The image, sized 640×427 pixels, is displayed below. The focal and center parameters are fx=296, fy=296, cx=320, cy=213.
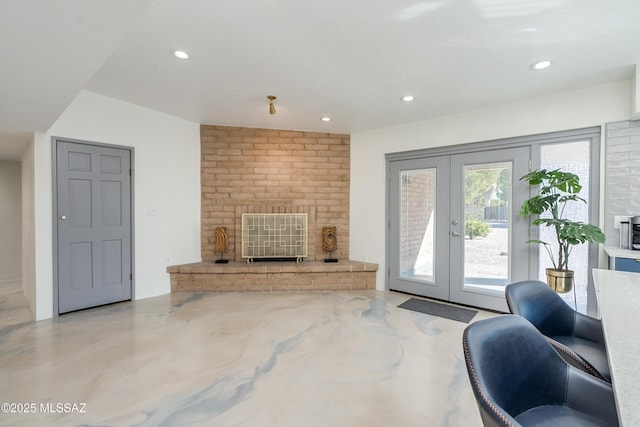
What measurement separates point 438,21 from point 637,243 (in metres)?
2.59

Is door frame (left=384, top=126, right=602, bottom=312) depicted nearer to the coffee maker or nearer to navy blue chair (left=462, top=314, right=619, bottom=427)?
the coffee maker

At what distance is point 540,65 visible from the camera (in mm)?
2566

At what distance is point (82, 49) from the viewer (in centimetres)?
163

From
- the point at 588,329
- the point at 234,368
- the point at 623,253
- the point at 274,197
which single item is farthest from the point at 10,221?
the point at 623,253

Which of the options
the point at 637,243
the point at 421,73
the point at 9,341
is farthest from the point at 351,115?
the point at 9,341

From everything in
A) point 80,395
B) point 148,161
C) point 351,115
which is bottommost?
point 80,395

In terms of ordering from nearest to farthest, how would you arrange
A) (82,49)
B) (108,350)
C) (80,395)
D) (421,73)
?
1. (82,49)
2. (80,395)
3. (108,350)
4. (421,73)

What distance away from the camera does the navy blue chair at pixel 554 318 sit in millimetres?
1575

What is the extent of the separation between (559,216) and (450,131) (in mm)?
1557

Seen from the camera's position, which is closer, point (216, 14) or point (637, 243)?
point (216, 14)

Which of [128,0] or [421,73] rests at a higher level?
[421,73]

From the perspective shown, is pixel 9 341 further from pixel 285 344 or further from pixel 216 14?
pixel 216 14

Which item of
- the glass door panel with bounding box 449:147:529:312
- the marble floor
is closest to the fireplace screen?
the marble floor

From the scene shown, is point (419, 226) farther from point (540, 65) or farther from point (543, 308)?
point (543, 308)
